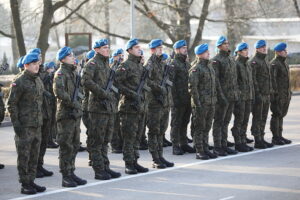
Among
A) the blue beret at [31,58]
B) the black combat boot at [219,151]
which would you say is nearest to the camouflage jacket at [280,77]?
the black combat boot at [219,151]

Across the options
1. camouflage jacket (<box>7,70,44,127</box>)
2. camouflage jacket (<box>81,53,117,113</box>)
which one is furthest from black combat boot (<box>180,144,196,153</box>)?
camouflage jacket (<box>7,70,44,127</box>)

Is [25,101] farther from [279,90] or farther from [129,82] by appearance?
[279,90]

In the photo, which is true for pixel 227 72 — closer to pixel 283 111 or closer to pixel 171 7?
pixel 283 111

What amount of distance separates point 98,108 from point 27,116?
135 centimetres

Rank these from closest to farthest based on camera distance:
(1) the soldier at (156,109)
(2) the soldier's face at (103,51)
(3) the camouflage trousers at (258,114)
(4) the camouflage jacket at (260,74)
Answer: (2) the soldier's face at (103,51), (1) the soldier at (156,109), (4) the camouflage jacket at (260,74), (3) the camouflage trousers at (258,114)

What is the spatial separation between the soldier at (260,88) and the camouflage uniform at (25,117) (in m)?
5.78

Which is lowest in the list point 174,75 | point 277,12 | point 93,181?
point 93,181

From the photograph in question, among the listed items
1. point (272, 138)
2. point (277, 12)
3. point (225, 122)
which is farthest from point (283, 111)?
point (277, 12)

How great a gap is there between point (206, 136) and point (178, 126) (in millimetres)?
916

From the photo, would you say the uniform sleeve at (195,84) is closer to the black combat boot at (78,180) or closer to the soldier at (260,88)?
the soldier at (260,88)

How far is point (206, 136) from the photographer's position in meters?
14.1

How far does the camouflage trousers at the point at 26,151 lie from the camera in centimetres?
1094

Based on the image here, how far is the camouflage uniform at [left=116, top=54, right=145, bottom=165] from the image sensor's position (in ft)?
40.7

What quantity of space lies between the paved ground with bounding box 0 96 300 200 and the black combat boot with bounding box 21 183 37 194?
4.0 inches
